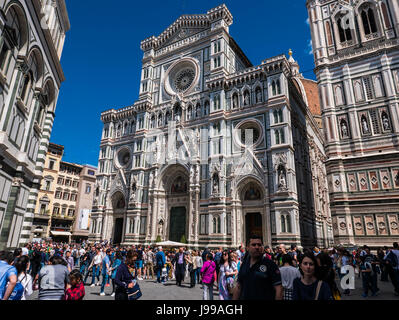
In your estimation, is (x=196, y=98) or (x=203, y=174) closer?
(x=203, y=174)

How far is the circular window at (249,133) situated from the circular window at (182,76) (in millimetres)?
9316

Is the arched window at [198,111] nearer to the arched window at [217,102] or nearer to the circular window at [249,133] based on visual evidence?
the arched window at [217,102]

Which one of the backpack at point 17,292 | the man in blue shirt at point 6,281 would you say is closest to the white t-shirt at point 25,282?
the backpack at point 17,292

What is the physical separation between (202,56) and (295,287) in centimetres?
3221

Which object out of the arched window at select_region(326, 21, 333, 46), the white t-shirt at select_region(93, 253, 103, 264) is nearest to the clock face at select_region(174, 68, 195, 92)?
the arched window at select_region(326, 21, 333, 46)

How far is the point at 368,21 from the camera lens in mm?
25594

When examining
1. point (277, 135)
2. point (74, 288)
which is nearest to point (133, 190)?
point (277, 135)

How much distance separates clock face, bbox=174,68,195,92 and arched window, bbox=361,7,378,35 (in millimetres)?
18877

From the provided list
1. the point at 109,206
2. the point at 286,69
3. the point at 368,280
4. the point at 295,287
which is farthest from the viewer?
the point at 109,206

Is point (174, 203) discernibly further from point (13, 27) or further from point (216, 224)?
point (13, 27)
